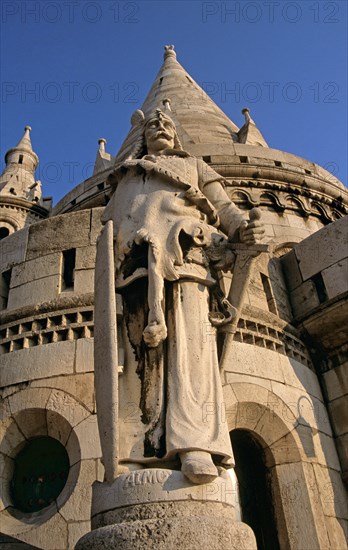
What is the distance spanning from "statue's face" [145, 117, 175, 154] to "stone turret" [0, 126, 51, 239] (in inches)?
896

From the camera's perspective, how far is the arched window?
18.3 ft

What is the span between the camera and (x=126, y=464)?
122 inches

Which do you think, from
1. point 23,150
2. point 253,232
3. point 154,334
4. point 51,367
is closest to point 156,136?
point 253,232

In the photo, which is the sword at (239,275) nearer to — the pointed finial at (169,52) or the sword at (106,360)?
the sword at (106,360)

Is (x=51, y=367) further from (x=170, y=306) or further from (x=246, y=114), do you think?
(x=246, y=114)

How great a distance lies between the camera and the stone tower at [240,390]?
530 cm

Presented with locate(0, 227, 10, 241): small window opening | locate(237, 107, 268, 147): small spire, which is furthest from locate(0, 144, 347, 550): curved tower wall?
locate(0, 227, 10, 241): small window opening

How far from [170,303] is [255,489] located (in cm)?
333

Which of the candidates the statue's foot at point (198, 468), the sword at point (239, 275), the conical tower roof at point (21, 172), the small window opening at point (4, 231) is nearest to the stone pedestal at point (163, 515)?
the statue's foot at point (198, 468)

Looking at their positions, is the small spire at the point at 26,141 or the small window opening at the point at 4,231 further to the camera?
the small spire at the point at 26,141

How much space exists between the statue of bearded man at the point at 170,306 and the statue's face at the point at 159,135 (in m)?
0.09

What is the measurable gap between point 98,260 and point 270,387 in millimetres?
3310

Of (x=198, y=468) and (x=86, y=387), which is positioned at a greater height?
(x=86, y=387)

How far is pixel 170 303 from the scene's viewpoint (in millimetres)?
3553
